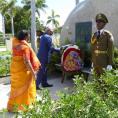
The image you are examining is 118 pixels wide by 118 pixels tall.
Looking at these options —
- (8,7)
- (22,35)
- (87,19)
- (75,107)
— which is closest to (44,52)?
(22,35)

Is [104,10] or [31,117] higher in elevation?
[104,10]

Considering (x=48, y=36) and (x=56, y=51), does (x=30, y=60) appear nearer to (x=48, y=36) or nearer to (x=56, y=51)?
(x=48, y=36)

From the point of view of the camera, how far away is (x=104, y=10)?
1122 centimetres

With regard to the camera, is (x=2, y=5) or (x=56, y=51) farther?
(x=2, y=5)

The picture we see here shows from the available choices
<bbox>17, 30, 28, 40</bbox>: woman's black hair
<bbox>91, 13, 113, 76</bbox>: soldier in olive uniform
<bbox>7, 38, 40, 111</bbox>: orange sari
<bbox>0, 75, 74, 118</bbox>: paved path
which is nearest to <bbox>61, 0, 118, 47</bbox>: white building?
<bbox>0, 75, 74, 118</bbox>: paved path

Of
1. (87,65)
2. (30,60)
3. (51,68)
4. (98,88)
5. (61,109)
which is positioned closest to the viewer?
(61,109)

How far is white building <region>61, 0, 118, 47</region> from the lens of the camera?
10797 millimetres

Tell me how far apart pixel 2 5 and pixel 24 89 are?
187 ft

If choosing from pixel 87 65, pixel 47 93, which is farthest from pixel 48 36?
pixel 47 93

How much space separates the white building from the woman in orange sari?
158 inches

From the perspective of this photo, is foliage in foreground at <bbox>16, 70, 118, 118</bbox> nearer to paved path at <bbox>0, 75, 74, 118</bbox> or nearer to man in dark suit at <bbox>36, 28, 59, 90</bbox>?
paved path at <bbox>0, 75, 74, 118</bbox>

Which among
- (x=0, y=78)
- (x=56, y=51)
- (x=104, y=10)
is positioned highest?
(x=104, y=10)

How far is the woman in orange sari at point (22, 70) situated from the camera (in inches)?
275

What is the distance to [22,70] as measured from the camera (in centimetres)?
726
